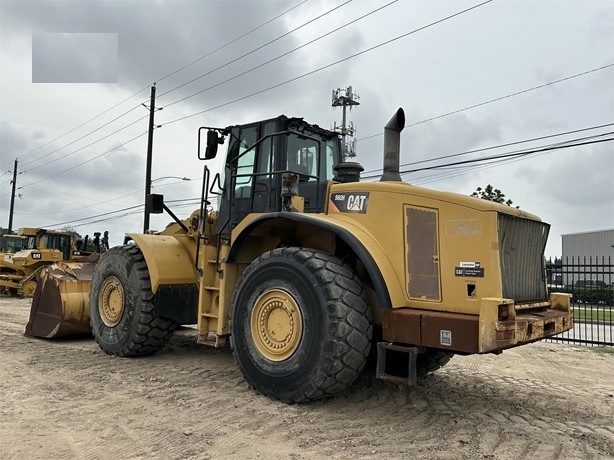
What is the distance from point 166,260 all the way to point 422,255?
139 inches

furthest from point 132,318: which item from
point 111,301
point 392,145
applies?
point 392,145

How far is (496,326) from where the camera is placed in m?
3.83

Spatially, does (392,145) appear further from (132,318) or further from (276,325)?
(132,318)

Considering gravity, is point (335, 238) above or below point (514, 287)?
above

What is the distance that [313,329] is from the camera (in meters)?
4.50

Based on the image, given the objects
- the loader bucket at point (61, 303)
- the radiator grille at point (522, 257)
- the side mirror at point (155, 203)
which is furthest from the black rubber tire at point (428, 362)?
the loader bucket at point (61, 303)

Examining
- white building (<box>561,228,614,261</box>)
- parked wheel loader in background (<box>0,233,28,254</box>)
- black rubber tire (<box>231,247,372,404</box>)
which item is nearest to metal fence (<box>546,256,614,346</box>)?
black rubber tire (<box>231,247,372,404</box>)

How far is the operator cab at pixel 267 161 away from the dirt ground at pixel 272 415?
1.99m

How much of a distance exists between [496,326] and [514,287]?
2.56 feet

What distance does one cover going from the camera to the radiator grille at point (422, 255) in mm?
4402

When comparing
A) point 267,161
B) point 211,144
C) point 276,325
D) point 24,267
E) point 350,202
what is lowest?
point 276,325

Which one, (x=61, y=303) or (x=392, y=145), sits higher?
(x=392, y=145)

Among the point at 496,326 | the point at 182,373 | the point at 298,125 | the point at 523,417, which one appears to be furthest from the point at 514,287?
the point at 182,373

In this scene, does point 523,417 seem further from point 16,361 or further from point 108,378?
point 16,361
